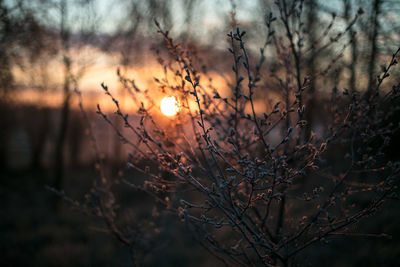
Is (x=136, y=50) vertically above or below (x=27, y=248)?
above

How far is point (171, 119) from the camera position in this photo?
279 centimetres

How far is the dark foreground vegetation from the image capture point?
7.38 ft

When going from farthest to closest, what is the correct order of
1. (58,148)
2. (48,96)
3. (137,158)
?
(48,96), (58,148), (137,158)

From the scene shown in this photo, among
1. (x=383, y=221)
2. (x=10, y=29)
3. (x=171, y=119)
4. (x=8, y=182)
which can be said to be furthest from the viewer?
(x=8, y=182)

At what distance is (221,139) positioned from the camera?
117 inches

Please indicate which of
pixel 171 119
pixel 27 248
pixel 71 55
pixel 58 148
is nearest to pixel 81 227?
pixel 27 248

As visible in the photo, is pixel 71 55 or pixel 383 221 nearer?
pixel 383 221

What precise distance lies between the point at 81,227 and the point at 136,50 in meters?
6.51

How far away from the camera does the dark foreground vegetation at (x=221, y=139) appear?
225 cm

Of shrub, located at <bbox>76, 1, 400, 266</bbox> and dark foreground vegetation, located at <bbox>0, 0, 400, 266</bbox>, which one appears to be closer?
shrub, located at <bbox>76, 1, 400, 266</bbox>

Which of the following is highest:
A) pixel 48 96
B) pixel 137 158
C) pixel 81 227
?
pixel 48 96

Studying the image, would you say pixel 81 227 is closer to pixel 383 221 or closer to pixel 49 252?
pixel 49 252

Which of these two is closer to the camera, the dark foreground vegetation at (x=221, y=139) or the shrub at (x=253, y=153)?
the shrub at (x=253, y=153)

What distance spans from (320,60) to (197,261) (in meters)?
6.30
